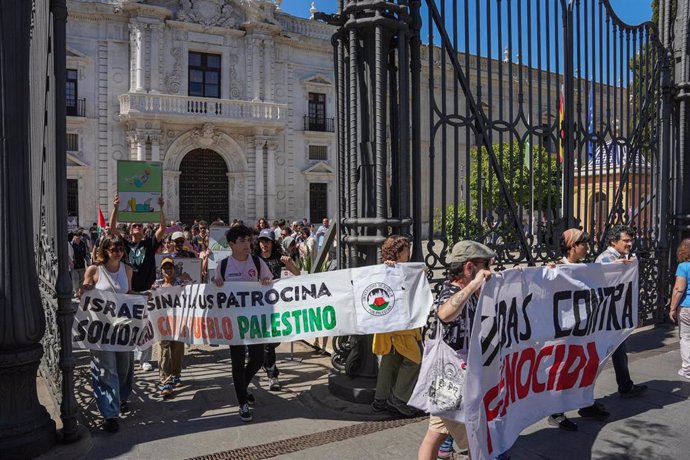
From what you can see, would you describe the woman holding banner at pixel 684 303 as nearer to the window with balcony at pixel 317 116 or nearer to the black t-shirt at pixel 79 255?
the black t-shirt at pixel 79 255

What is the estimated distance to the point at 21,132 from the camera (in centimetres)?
408

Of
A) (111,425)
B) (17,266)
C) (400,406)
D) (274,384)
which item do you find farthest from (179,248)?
(400,406)

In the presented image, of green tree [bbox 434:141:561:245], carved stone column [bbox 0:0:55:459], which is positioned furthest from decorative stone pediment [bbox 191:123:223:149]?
carved stone column [bbox 0:0:55:459]

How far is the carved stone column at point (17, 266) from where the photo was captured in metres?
3.95

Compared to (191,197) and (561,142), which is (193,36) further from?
(561,142)

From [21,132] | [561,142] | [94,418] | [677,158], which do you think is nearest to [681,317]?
[561,142]

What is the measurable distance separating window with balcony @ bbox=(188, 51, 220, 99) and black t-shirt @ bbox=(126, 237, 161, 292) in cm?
2272

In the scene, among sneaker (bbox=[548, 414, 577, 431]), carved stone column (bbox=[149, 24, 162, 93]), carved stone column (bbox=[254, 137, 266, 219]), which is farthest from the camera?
carved stone column (bbox=[254, 137, 266, 219])

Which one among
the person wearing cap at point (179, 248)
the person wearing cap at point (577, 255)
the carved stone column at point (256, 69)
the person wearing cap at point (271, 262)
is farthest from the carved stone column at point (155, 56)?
the person wearing cap at point (577, 255)

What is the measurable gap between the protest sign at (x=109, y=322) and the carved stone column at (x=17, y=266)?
57 centimetres

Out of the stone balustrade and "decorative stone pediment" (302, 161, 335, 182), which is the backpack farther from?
"decorative stone pediment" (302, 161, 335, 182)

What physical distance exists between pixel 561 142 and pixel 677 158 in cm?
322

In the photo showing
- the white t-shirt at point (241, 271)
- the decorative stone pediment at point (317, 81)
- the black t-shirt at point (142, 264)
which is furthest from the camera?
the decorative stone pediment at point (317, 81)

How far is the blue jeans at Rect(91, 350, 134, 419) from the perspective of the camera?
4.57m
